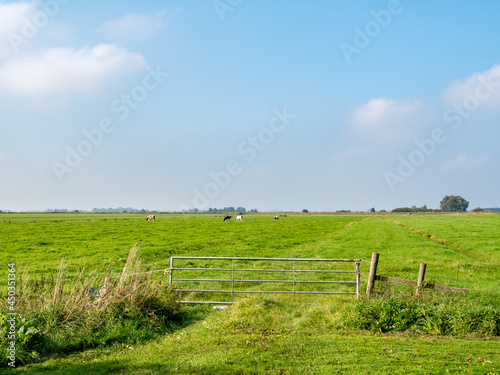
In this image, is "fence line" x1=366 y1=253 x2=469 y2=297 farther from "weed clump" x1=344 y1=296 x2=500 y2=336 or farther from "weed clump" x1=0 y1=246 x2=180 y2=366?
"weed clump" x1=0 y1=246 x2=180 y2=366

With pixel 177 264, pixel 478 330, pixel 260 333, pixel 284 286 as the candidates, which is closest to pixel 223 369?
pixel 260 333

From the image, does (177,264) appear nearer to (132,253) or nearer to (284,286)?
(284,286)

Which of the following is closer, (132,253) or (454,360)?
(454,360)

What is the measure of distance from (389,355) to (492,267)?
19915 millimetres

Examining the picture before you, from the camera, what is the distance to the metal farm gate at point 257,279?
44.7 ft

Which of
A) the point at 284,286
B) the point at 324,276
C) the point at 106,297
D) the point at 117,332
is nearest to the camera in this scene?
the point at 117,332

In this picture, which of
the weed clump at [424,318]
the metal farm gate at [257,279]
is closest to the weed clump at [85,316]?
the metal farm gate at [257,279]

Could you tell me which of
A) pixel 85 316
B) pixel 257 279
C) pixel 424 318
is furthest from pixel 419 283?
pixel 85 316

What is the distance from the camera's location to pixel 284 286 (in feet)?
56.4

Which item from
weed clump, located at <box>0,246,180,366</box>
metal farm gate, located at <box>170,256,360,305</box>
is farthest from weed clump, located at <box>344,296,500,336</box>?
weed clump, located at <box>0,246,180,366</box>

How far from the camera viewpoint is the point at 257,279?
1920cm

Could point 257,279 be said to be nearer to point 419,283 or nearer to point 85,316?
point 419,283

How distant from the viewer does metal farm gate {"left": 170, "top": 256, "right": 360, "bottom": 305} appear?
13609 mm

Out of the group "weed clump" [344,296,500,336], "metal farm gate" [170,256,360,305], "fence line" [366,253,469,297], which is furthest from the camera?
"metal farm gate" [170,256,360,305]
